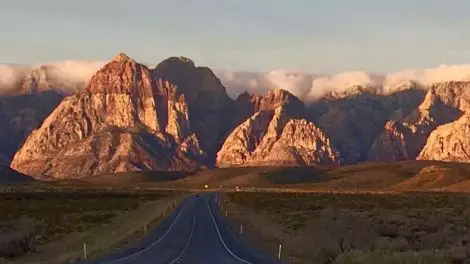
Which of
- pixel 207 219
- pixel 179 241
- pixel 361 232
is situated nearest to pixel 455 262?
pixel 361 232

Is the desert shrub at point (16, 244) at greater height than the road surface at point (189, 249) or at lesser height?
greater

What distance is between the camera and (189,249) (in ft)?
156

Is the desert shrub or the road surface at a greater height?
the desert shrub

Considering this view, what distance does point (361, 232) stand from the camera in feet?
135

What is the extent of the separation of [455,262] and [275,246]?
24.2m

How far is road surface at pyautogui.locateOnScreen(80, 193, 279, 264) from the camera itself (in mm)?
39531

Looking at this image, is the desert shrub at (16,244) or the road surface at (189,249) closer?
the road surface at (189,249)

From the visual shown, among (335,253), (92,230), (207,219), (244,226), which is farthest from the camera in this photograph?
(207,219)

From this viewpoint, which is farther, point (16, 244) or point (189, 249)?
point (16, 244)

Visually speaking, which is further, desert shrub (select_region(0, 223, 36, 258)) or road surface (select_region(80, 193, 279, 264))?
desert shrub (select_region(0, 223, 36, 258))

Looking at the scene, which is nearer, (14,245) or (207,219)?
(14,245)

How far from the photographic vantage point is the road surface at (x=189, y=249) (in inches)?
1556

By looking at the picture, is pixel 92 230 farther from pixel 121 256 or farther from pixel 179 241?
pixel 121 256

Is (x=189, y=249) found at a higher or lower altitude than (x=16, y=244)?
lower
